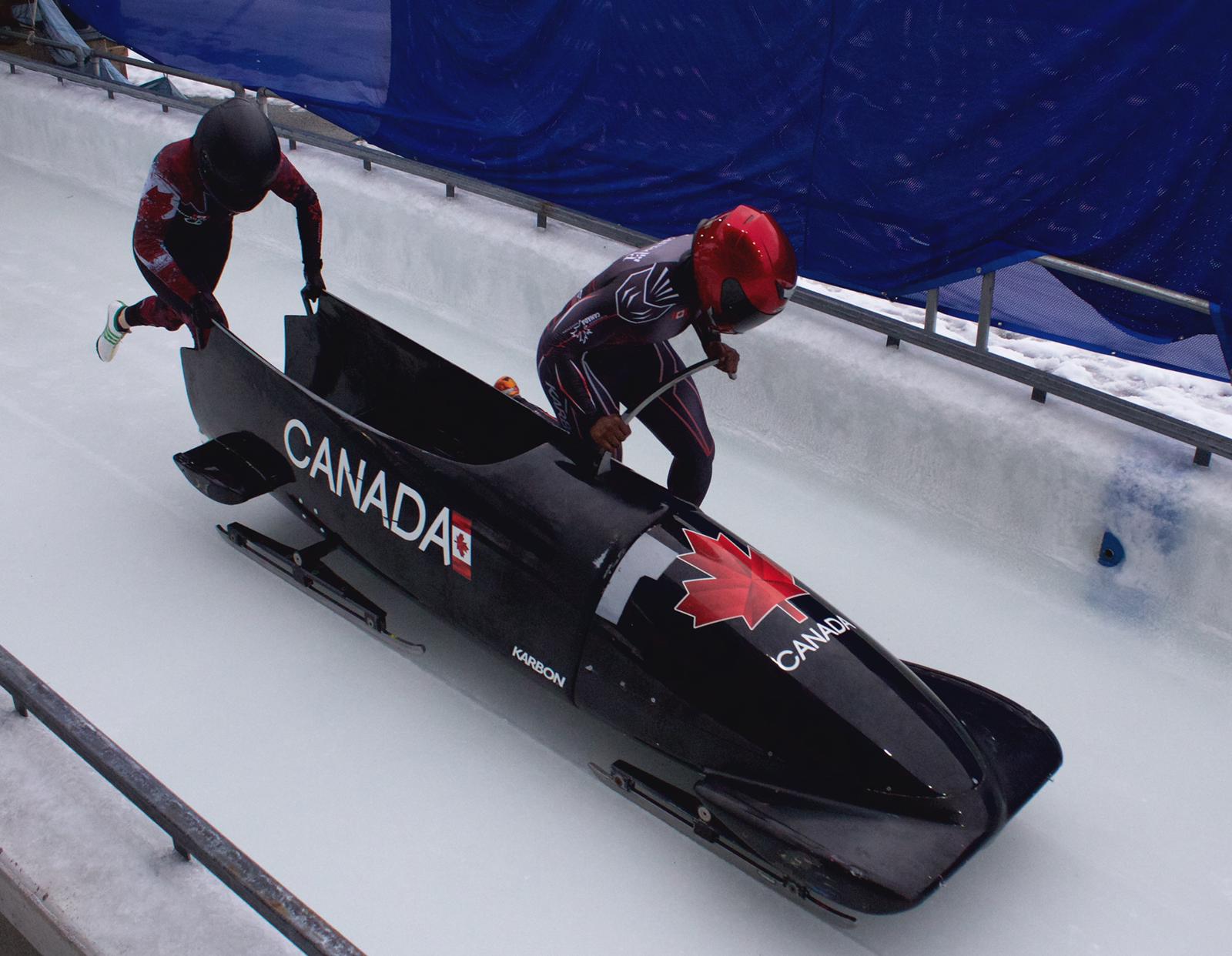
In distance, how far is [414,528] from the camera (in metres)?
2.89

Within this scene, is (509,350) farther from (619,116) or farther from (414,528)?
(414,528)

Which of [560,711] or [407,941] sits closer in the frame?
[407,941]

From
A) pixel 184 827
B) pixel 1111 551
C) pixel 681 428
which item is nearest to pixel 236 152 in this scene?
pixel 681 428

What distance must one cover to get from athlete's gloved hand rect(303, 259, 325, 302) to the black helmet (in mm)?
438

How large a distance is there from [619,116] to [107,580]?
2.49m

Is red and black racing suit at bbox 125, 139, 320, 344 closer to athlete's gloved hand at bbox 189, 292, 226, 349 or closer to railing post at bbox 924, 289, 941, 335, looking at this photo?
athlete's gloved hand at bbox 189, 292, 226, 349

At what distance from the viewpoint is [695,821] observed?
2537mm

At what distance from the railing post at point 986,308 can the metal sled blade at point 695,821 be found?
181 cm

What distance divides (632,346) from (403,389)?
29.8 inches

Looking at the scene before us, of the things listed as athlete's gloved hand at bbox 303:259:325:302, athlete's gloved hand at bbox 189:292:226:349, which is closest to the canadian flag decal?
athlete's gloved hand at bbox 189:292:226:349

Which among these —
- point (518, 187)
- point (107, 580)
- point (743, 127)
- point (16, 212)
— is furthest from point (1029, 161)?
point (16, 212)

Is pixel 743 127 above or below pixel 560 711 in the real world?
above

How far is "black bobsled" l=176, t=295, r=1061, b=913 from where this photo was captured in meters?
2.29

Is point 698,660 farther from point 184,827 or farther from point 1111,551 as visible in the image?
point 1111,551
